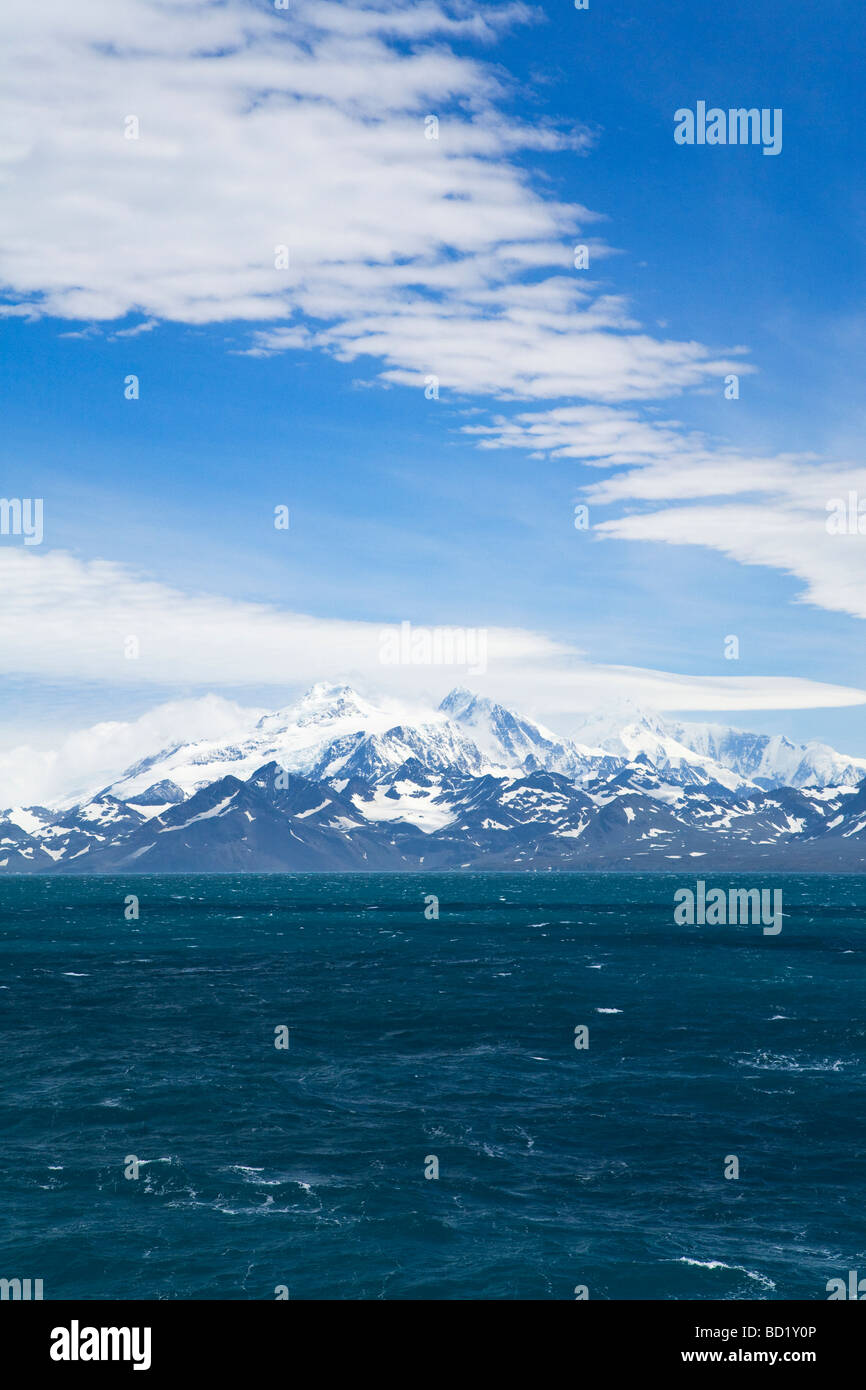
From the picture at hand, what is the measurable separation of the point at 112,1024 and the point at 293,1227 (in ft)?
247

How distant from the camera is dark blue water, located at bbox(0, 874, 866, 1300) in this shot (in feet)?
180

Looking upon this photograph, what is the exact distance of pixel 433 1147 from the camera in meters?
76.0

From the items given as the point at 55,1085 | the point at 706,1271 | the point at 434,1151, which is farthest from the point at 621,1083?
the point at 55,1085

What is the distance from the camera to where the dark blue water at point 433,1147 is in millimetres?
54938

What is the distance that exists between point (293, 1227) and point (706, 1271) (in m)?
23.2

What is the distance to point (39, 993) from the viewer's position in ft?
503

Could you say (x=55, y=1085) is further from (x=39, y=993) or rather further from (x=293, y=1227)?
(x=39, y=993)
